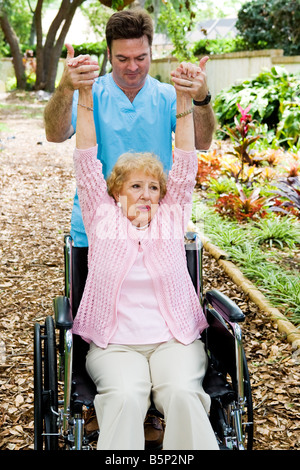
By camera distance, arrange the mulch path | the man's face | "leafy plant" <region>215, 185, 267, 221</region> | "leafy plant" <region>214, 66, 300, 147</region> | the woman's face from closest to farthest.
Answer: the woman's face
the man's face
the mulch path
"leafy plant" <region>215, 185, 267, 221</region>
"leafy plant" <region>214, 66, 300, 147</region>

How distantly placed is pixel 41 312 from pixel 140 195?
1.85 meters

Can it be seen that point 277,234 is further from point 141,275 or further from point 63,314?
point 63,314

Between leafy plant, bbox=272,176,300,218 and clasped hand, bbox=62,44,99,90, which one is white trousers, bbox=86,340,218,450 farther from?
leafy plant, bbox=272,176,300,218

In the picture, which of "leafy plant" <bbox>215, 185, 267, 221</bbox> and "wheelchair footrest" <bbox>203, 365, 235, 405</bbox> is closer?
"wheelchair footrest" <bbox>203, 365, 235, 405</bbox>

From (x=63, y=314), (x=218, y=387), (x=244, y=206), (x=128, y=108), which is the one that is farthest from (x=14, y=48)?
(x=218, y=387)

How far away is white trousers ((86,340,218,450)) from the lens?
188cm

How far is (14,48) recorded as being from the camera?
18156 mm

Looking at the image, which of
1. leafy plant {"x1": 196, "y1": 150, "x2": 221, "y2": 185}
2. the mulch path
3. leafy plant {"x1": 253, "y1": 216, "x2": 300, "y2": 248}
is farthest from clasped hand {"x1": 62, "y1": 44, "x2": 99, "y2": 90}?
leafy plant {"x1": 196, "y1": 150, "x2": 221, "y2": 185}

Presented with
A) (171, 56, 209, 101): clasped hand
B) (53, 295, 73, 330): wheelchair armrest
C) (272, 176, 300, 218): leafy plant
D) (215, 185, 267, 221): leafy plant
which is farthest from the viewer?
(215, 185, 267, 221): leafy plant

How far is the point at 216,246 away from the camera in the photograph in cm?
491

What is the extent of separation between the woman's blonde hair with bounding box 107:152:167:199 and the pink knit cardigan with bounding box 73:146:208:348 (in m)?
0.03

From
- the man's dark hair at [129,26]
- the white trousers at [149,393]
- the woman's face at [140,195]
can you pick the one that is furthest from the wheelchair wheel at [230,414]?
the man's dark hair at [129,26]

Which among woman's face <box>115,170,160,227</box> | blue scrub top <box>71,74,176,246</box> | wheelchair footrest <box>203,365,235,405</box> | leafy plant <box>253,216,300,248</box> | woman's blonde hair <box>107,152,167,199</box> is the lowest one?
leafy plant <box>253,216,300,248</box>
